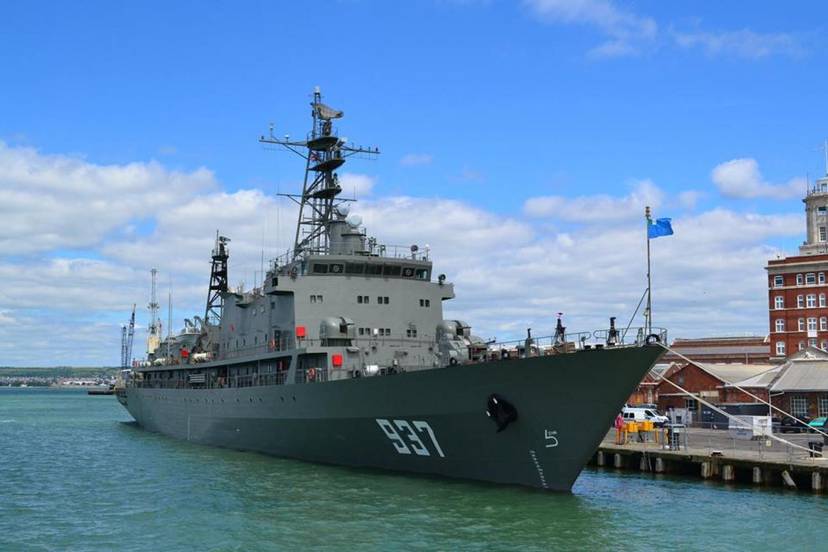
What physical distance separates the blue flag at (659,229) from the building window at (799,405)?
25.6 metres

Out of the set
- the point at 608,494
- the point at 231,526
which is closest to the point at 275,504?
the point at 231,526

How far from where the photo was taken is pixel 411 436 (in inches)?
900

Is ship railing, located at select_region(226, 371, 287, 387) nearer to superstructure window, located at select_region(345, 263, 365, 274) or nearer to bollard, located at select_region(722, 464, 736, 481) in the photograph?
superstructure window, located at select_region(345, 263, 365, 274)

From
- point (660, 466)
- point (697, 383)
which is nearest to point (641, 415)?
point (697, 383)

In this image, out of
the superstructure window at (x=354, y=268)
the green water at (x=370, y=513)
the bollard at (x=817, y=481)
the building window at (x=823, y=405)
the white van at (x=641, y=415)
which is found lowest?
the green water at (x=370, y=513)

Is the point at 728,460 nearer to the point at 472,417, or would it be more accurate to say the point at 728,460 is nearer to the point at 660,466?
the point at 660,466

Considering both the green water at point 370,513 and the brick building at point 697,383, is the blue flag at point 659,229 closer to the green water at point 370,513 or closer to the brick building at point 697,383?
the green water at point 370,513

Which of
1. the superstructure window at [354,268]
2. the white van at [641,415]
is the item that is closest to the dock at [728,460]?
the white van at [641,415]

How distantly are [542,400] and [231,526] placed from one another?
7910 millimetres

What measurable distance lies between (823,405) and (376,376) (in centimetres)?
2707

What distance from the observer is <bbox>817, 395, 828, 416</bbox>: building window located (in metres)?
39.6

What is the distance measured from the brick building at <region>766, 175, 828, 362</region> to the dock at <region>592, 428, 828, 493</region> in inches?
1281

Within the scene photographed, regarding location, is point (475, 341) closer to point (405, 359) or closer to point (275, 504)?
point (405, 359)

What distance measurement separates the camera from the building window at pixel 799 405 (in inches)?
1601
